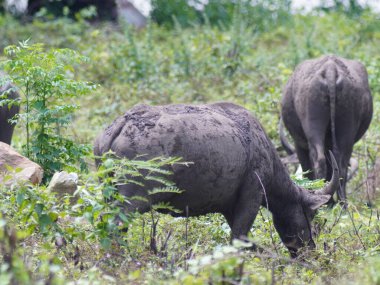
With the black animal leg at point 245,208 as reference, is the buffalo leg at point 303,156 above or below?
below

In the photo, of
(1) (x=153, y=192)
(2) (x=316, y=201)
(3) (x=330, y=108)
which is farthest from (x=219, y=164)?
(3) (x=330, y=108)

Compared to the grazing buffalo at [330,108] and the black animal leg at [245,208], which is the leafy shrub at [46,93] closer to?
the black animal leg at [245,208]

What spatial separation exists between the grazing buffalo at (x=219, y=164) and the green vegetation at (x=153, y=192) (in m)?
0.22

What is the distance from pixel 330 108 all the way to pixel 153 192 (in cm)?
432

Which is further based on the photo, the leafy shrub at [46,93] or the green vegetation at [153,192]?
the leafy shrub at [46,93]

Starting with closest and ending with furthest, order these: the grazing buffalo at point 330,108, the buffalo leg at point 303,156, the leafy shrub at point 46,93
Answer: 1. the leafy shrub at point 46,93
2. the grazing buffalo at point 330,108
3. the buffalo leg at point 303,156

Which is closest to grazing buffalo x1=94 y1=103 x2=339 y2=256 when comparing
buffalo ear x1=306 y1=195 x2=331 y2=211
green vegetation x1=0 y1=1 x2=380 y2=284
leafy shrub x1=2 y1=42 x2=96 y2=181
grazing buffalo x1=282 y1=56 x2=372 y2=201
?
buffalo ear x1=306 y1=195 x2=331 y2=211

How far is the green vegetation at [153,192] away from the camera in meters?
6.22

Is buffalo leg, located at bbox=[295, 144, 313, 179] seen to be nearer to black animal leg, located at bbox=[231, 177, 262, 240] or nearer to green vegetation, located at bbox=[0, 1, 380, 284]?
green vegetation, located at bbox=[0, 1, 380, 284]

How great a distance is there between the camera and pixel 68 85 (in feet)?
28.2

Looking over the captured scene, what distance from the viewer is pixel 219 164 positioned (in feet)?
24.1

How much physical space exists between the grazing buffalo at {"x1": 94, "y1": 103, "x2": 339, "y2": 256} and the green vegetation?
0.74ft

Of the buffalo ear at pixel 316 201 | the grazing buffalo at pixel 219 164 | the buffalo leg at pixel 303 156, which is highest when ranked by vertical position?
the grazing buffalo at pixel 219 164

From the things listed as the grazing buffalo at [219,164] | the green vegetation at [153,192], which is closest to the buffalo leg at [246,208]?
the grazing buffalo at [219,164]
